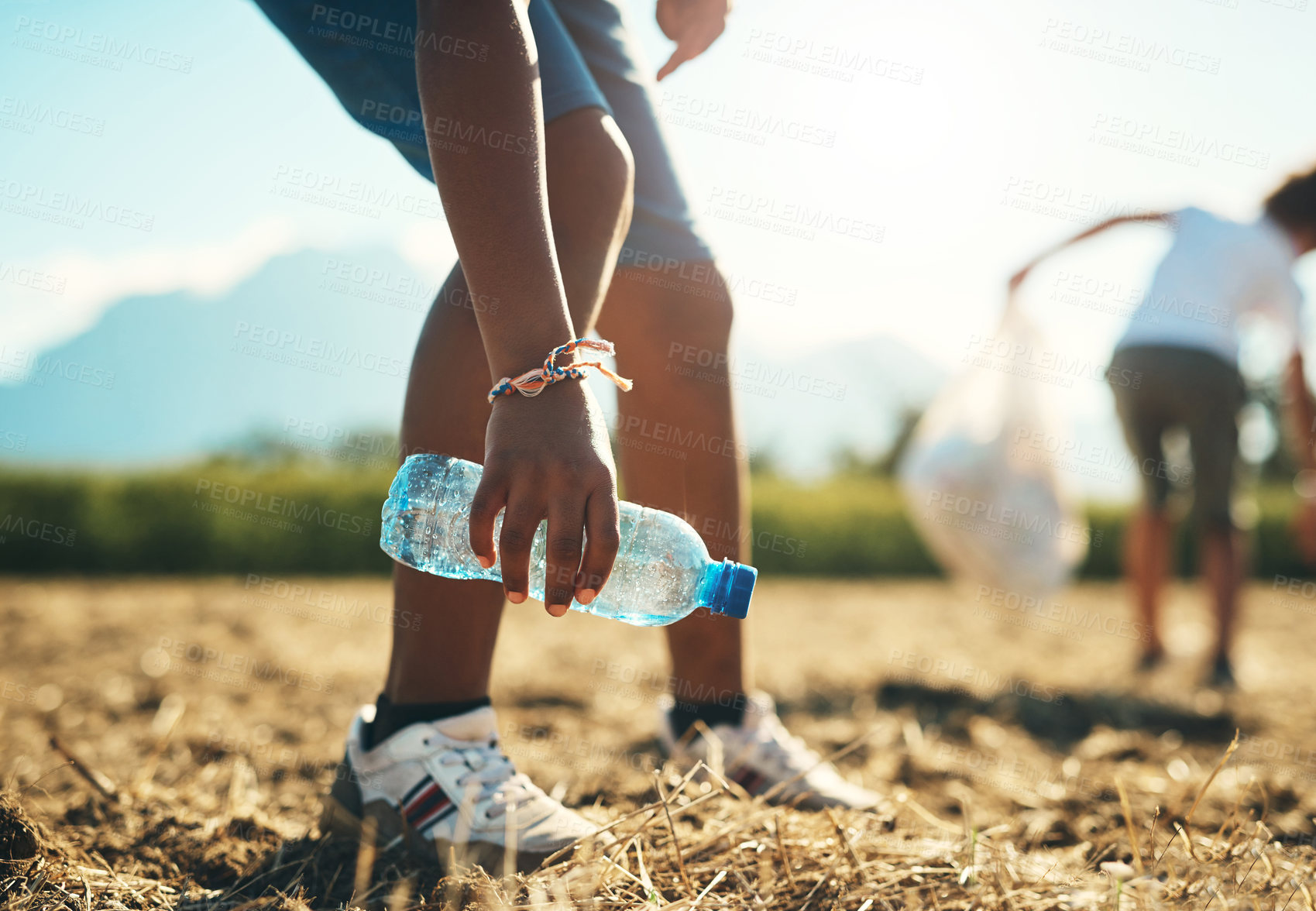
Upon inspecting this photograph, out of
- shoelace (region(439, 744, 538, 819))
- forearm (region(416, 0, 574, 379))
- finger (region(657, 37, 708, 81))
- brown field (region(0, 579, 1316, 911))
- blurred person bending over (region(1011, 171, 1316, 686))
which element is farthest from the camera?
blurred person bending over (region(1011, 171, 1316, 686))

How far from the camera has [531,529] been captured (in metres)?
0.91

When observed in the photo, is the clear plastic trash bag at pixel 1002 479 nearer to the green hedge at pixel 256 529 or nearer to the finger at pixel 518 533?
the finger at pixel 518 533

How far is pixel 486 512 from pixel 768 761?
3.38 feet

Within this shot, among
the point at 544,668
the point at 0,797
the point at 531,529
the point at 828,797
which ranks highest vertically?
the point at 531,529

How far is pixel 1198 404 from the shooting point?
360 centimetres

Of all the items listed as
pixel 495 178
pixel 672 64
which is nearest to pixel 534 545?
pixel 495 178

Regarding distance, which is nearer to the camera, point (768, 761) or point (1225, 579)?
point (768, 761)

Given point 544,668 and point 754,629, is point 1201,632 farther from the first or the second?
point 544,668

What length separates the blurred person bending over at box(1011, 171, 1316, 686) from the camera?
3.53 m

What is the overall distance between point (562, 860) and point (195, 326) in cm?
11447

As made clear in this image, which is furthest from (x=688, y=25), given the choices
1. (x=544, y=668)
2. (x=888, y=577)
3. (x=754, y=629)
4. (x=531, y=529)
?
(x=888, y=577)

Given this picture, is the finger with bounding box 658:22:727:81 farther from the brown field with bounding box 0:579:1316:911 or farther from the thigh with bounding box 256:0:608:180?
the brown field with bounding box 0:579:1316:911

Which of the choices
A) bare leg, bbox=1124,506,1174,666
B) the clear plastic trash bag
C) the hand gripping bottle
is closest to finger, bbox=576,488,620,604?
the hand gripping bottle

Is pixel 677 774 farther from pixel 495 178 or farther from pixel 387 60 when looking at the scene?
pixel 387 60
